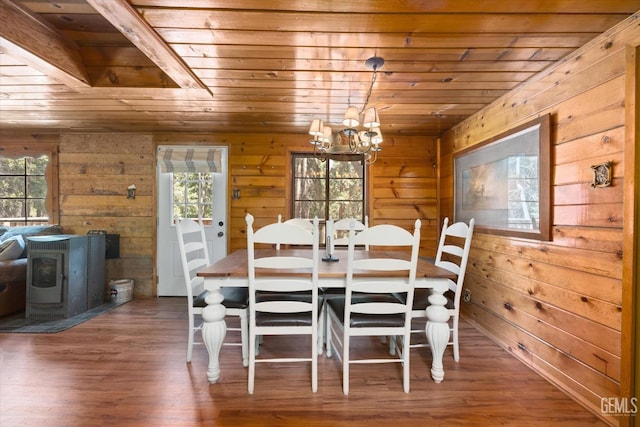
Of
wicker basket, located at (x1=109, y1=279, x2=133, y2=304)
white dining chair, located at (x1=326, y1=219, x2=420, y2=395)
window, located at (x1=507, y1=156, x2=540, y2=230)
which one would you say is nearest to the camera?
white dining chair, located at (x1=326, y1=219, x2=420, y2=395)

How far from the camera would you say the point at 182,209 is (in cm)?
372

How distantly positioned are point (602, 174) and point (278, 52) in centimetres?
201

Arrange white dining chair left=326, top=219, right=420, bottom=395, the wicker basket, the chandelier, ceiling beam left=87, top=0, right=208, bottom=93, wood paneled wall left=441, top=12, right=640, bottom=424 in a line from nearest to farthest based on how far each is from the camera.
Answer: ceiling beam left=87, top=0, right=208, bottom=93 → wood paneled wall left=441, top=12, right=640, bottom=424 → white dining chair left=326, top=219, right=420, bottom=395 → the chandelier → the wicker basket

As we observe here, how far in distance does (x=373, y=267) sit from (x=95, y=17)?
2.34m

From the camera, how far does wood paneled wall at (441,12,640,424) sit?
1532mm

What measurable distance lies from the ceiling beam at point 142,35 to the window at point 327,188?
1837mm

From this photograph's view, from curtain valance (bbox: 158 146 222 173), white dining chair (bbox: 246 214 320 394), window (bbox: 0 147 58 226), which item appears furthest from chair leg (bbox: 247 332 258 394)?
window (bbox: 0 147 58 226)

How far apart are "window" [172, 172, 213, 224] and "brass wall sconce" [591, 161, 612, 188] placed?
3660mm

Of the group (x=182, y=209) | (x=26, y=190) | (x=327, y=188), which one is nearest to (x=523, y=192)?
(x=327, y=188)

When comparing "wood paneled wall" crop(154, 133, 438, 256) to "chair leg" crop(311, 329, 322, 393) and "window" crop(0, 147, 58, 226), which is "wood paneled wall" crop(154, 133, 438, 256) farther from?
"chair leg" crop(311, 329, 322, 393)

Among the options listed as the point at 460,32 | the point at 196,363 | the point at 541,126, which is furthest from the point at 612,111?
the point at 196,363

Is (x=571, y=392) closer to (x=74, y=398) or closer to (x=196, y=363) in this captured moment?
(x=196, y=363)

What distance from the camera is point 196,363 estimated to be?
2.11 meters

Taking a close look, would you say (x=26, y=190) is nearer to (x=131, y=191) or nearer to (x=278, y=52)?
(x=131, y=191)
